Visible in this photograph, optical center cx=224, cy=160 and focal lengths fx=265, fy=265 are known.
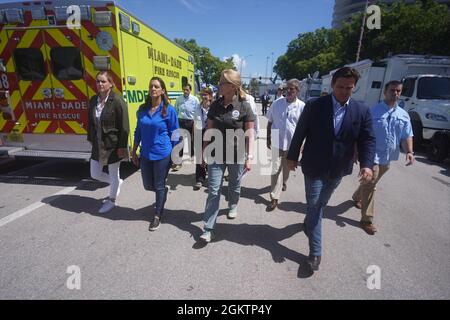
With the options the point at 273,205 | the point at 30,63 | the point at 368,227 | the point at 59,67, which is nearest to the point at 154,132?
the point at 273,205

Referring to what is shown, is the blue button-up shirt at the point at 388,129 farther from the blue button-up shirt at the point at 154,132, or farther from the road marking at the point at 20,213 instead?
the road marking at the point at 20,213

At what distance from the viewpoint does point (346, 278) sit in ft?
8.88

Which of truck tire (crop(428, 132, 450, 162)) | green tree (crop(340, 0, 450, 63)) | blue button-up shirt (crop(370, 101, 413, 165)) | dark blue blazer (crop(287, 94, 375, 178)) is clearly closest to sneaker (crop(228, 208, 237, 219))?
dark blue blazer (crop(287, 94, 375, 178))

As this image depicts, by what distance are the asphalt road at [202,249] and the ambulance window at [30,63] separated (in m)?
2.04

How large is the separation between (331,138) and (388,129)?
153 centimetres

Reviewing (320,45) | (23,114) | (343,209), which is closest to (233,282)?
(343,209)

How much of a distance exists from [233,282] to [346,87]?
2.17 metres

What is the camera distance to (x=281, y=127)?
4.19m

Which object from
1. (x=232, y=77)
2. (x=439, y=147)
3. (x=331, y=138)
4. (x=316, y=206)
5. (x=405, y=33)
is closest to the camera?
(x=331, y=138)

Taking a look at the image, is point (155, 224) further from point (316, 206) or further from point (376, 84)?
point (376, 84)

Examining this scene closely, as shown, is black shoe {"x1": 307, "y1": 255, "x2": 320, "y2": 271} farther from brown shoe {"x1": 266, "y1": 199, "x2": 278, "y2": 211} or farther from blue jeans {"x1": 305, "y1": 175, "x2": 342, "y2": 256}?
brown shoe {"x1": 266, "y1": 199, "x2": 278, "y2": 211}

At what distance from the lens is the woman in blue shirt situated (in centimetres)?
334
